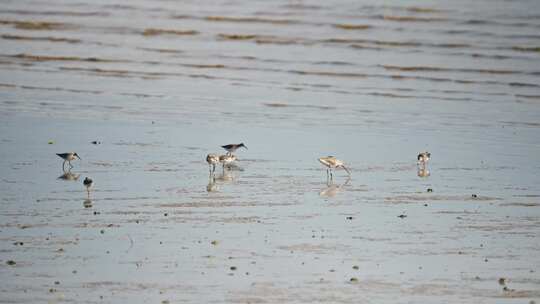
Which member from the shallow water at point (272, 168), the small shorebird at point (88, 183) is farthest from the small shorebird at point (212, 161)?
the small shorebird at point (88, 183)

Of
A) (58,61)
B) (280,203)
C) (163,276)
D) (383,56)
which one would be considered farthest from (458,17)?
(163,276)

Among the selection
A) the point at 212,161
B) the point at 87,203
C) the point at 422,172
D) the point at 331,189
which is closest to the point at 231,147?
the point at 212,161

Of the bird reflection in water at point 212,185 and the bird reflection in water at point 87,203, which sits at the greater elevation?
the bird reflection in water at point 212,185

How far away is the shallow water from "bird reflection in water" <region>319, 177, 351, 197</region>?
0.06 metres

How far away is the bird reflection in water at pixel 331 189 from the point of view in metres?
14.0

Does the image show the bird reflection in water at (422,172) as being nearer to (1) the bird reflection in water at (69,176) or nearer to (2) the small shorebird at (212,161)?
(2) the small shorebird at (212,161)

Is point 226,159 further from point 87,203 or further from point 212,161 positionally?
point 87,203

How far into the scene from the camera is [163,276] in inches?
405

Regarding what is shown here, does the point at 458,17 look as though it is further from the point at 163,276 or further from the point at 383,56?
the point at 163,276

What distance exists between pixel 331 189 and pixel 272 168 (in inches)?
58.1

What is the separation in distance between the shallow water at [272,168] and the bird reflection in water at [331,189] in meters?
0.06

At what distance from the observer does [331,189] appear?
14297 millimetres

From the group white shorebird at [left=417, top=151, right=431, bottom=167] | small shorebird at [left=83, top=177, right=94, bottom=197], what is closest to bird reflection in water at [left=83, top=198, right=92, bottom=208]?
small shorebird at [left=83, top=177, right=94, bottom=197]

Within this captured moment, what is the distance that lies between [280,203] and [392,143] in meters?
4.77
